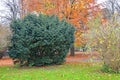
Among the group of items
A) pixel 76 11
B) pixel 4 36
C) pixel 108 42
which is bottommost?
pixel 108 42

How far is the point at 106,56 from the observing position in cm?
1417

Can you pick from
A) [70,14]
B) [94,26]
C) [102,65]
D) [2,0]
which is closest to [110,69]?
[102,65]

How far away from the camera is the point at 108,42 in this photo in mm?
14055

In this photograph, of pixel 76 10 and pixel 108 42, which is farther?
pixel 76 10

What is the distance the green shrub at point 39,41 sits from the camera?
1838cm

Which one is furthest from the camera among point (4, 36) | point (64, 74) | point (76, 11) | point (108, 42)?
point (76, 11)

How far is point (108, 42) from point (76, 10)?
534 inches

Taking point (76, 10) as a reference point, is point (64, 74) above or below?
below

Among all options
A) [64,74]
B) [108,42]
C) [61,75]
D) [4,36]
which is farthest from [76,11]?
[61,75]

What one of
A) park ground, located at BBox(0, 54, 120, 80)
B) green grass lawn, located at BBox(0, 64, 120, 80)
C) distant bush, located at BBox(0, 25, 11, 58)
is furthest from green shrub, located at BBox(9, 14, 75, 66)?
green grass lawn, located at BBox(0, 64, 120, 80)

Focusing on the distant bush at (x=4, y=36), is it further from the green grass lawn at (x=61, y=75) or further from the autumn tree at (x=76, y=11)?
the autumn tree at (x=76, y=11)

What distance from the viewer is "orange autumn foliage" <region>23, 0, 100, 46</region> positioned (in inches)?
1071

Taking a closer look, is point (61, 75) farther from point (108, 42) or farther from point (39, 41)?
point (39, 41)

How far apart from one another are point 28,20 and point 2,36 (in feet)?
7.63
